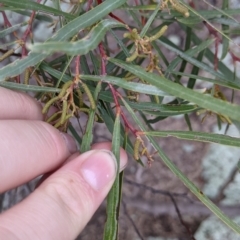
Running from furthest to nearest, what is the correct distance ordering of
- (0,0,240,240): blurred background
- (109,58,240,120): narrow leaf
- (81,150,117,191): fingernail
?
(0,0,240,240): blurred background
(81,150,117,191): fingernail
(109,58,240,120): narrow leaf

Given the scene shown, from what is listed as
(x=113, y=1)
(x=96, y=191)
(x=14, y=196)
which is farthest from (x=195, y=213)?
(x=113, y=1)

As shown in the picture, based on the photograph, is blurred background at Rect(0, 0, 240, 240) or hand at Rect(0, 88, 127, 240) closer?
hand at Rect(0, 88, 127, 240)

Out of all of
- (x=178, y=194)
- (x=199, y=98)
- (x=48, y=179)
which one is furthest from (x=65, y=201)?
(x=178, y=194)

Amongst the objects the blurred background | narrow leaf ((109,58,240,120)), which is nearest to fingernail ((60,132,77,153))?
narrow leaf ((109,58,240,120))

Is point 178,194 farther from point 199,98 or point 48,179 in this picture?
point 199,98

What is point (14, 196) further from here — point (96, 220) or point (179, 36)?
point (179, 36)

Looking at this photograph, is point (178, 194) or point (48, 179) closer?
point (48, 179)

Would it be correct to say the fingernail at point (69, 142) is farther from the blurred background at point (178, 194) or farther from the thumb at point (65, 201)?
the blurred background at point (178, 194)

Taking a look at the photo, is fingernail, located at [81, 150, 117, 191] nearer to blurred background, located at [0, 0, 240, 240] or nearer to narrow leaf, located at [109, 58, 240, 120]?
narrow leaf, located at [109, 58, 240, 120]
